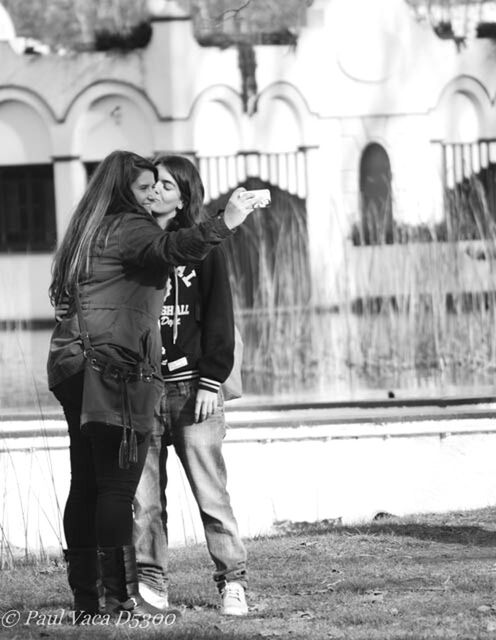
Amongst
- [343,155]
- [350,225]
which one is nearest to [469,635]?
[350,225]

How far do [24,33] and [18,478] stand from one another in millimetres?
11765

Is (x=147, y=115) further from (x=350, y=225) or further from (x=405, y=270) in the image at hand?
(x=405, y=270)

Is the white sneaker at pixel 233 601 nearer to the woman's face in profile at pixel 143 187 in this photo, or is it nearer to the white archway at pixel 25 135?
the woman's face in profile at pixel 143 187

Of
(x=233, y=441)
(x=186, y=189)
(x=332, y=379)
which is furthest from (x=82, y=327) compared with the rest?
(x=332, y=379)

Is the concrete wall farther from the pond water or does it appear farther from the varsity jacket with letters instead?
the pond water

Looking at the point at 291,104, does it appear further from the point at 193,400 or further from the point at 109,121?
the point at 193,400

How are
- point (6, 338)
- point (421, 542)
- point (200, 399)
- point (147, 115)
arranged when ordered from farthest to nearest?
point (147, 115)
point (6, 338)
point (421, 542)
point (200, 399)

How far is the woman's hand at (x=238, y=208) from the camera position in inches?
150

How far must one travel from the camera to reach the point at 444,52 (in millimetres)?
17094

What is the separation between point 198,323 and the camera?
4.22 m

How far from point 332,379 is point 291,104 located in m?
7.46

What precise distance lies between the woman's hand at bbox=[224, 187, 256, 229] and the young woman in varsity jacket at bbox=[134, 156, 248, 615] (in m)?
0.36

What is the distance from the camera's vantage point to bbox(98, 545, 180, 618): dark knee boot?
12.9 feet

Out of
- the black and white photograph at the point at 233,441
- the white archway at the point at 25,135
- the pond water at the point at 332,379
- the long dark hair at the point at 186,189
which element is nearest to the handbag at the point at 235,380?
the black and white photograph at the point at 233,441
